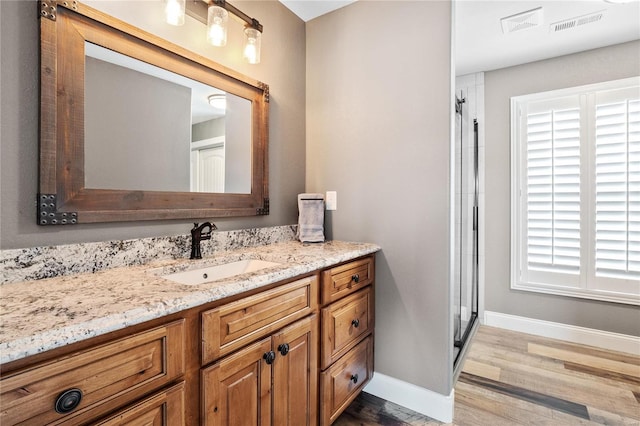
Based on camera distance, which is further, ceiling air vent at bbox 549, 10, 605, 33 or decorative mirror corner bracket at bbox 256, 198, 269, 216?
ceiling air vent at bbox 549, 10, 605, 33

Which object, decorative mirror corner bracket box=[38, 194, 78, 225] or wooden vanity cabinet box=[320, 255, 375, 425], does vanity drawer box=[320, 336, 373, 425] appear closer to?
wooden vanity cabinet box=[320, 255, 375, 425]

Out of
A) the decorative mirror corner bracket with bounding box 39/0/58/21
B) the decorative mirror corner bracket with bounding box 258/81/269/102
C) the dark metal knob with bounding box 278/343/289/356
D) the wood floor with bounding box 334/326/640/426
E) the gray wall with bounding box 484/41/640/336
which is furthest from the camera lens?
the gray wall with bounding box 484/41/640/336

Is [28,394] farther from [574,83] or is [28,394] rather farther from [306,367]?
[574,83]

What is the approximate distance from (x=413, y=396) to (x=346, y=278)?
0.86 metres

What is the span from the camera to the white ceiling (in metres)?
2.04

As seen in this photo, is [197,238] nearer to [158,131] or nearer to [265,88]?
[158,131]

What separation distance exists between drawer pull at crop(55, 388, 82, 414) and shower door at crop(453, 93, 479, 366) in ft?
7.15

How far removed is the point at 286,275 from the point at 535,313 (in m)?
2.76

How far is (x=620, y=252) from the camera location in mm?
2451

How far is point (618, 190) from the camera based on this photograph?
8.05 ft

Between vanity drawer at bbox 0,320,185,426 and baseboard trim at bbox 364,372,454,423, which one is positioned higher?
vanity drawer at bbox 0,320,185,426

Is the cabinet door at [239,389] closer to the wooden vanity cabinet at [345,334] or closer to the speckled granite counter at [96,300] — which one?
the speckled granite counter at [96,300]

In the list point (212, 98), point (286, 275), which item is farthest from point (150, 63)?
point (286, 275)

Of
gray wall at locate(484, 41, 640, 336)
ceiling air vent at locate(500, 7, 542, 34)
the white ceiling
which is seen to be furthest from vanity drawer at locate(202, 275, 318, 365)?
gray wall at locate(484, 41, 640, 336)
